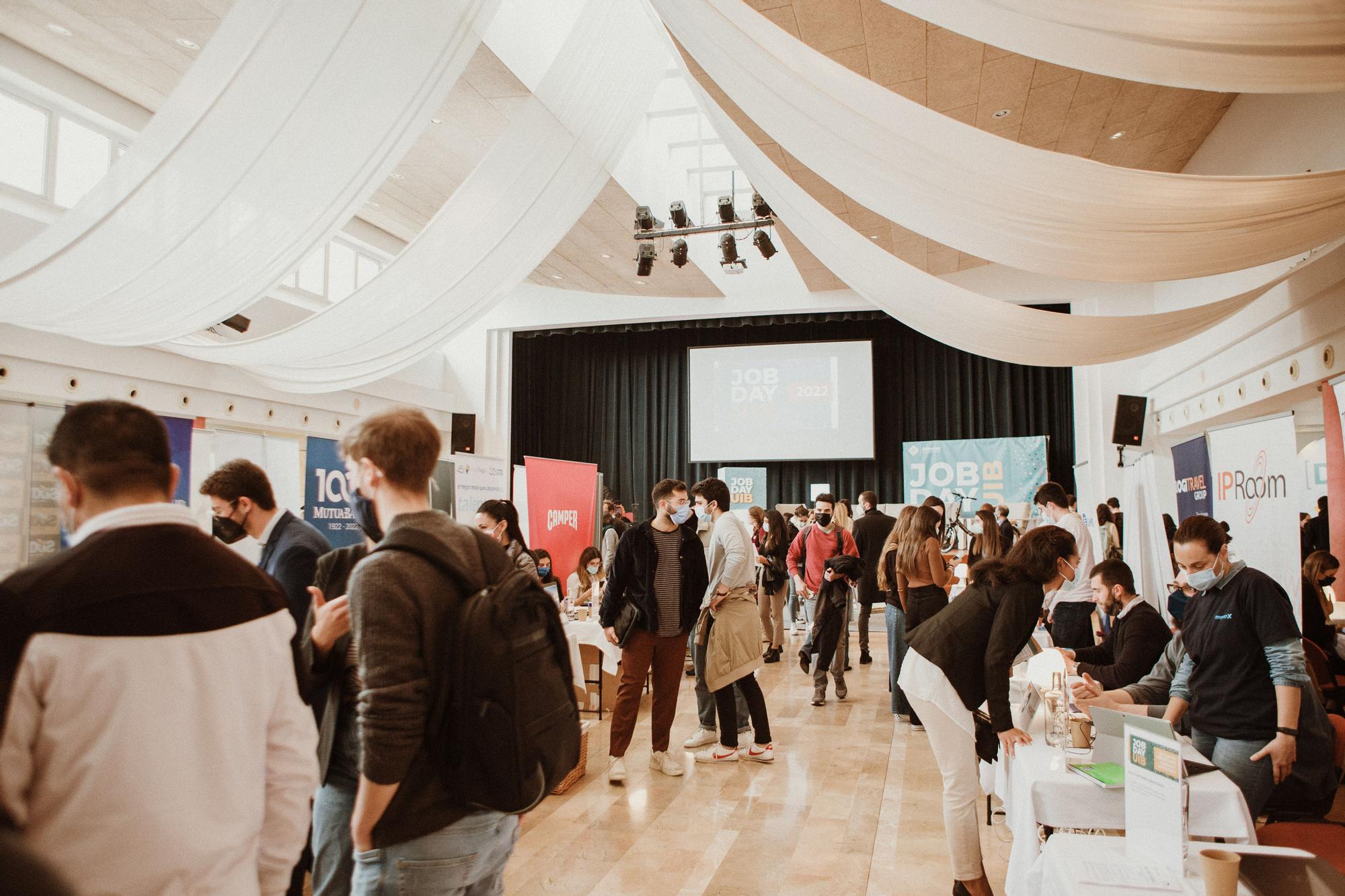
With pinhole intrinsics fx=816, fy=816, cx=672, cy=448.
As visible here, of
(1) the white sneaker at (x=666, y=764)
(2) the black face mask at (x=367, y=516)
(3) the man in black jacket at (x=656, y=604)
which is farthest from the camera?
(1) the white sneaker at (x=666, y=764)

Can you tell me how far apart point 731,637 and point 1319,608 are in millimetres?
3142

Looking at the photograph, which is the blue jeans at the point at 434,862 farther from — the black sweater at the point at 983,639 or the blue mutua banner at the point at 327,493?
the blue mutua banner at the point at 327,493

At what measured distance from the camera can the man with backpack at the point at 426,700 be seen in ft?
4.73

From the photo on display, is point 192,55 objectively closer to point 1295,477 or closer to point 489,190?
point 489,190

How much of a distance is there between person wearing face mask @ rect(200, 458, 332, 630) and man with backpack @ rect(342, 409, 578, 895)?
35.4 inches

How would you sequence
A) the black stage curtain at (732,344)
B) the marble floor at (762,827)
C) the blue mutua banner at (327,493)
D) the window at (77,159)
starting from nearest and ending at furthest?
the marble floor at (762,827), the window at (77,159), the blue mutua banner at (327,493), the black stage curtain at (732,344)

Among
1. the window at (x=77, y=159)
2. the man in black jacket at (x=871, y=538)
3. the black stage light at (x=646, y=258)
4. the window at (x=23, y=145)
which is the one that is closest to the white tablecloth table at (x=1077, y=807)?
the man in black jacket at (x=871, y=538)

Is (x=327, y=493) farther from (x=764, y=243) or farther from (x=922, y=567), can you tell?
(x=922, y=567)

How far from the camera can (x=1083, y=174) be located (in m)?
2.85

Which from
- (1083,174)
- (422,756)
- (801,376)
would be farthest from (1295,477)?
(801,376)

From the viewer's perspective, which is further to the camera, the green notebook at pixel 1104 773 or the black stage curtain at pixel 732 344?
the black stage curtain at pixel 732 344

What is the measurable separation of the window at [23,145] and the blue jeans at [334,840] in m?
6.32

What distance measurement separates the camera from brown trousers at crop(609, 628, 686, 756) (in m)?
4.38

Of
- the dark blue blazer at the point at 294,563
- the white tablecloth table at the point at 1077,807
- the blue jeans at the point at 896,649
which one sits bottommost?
the blue jeans at the point at 896,649
